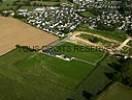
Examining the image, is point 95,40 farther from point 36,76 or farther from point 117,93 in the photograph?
point 117,93

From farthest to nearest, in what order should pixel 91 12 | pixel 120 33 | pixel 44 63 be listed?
pixel 91 12, pixel 120 33, pixel 44 63

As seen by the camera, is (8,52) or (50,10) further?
(50,10)

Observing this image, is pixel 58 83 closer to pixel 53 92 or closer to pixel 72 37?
pixel 53 92

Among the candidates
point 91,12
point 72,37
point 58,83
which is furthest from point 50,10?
point 58,83

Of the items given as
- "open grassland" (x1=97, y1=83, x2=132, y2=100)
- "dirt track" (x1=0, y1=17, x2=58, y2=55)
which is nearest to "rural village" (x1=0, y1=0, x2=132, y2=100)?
"dirt track" (x1=0, y1=17, x2=58, y2=55)

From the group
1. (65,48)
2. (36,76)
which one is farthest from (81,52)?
(36,76)

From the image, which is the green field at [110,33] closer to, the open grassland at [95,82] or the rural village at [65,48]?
the rural village at [65,48]

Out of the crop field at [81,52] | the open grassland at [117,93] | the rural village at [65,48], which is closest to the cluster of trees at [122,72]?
the rural village at [65,48]
